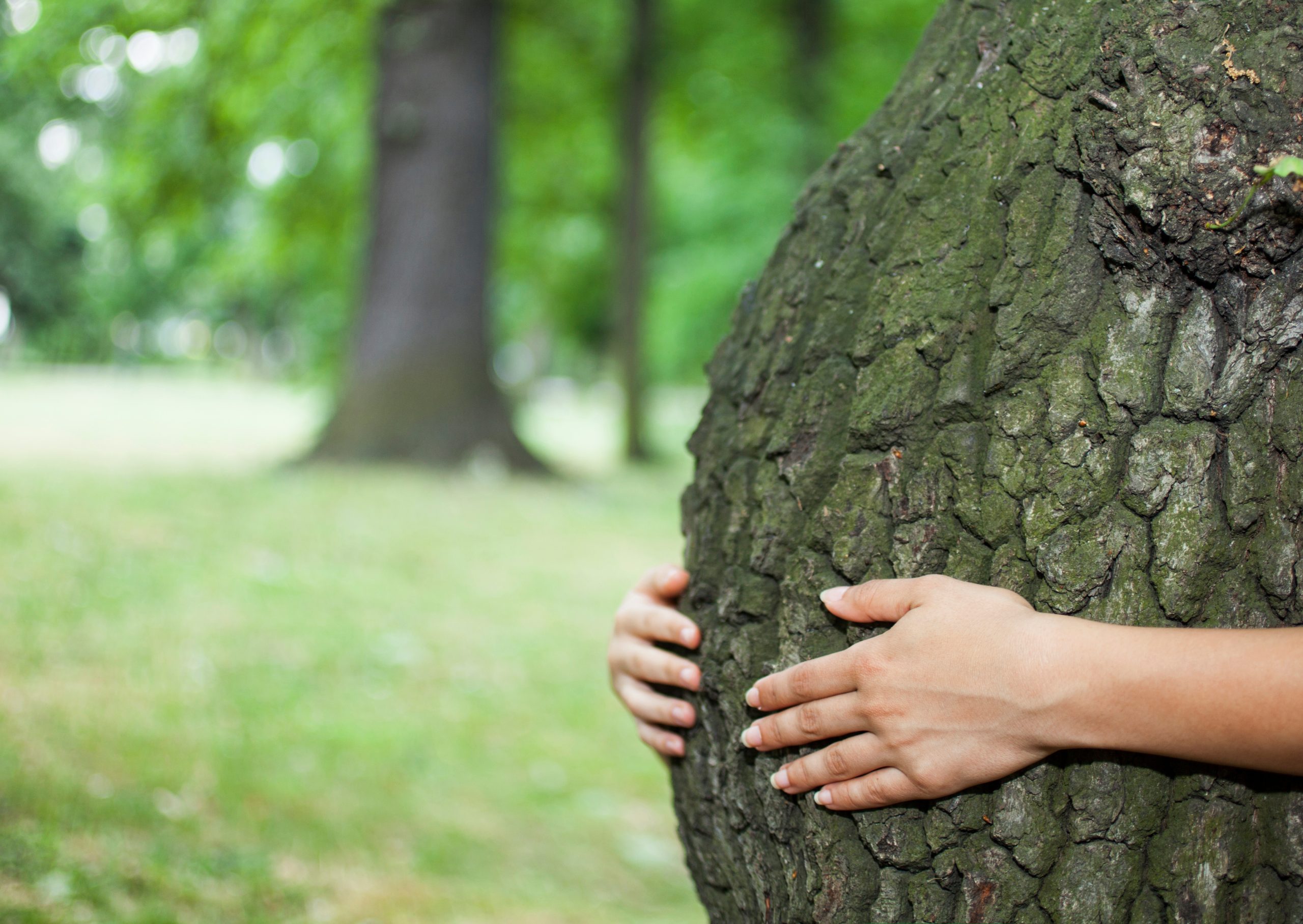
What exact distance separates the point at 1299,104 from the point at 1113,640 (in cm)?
70

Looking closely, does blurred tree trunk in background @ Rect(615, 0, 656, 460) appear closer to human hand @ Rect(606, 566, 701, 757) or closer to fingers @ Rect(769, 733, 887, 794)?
human hand @ Rect(606, 566, 701, 757)

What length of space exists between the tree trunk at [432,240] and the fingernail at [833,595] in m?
7.33

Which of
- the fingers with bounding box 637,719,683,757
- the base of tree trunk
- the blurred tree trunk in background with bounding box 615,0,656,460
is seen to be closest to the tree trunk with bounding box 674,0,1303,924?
the fingers with bounding box 637,719,683,757

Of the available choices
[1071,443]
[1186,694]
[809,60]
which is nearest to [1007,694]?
[1186,694]

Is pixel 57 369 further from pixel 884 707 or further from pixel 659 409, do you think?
pixel 884 707

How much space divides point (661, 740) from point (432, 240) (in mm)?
7726

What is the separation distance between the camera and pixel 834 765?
1265mm

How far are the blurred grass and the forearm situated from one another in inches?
84.6

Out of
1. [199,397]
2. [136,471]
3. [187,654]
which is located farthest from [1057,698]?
[199,397]

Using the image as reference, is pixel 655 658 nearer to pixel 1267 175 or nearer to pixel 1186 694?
pixel 1186 694

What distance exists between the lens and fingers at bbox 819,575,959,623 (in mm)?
1233

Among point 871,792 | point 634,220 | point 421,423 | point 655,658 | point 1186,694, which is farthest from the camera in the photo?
point 634,220

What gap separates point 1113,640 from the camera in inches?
43.9

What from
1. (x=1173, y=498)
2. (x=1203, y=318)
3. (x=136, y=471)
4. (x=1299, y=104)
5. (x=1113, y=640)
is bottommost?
(x=136, y=471)
